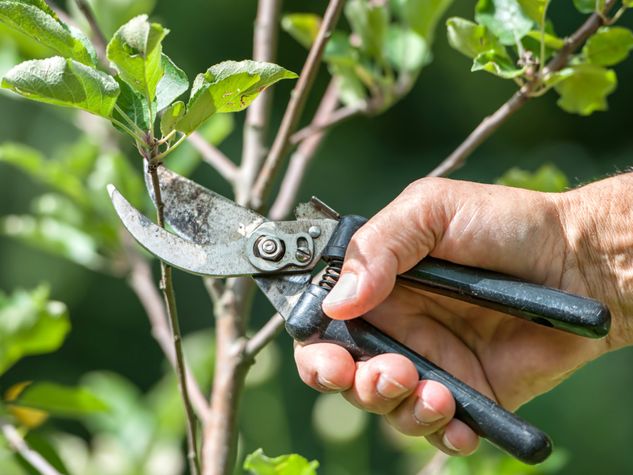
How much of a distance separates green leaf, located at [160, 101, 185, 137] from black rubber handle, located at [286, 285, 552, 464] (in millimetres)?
278

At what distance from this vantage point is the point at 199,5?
3.73m

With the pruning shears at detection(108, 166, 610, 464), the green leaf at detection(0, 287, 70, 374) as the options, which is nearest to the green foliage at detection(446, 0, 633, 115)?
the pruning shears at detection(108, 166, 610, 464)

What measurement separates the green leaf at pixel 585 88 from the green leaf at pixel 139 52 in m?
0.61

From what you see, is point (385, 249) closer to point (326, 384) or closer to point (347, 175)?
point (326, 384)

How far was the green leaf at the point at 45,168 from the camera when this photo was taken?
1439mm

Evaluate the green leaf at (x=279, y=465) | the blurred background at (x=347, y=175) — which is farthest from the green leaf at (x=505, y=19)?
the blurred background at (x=347, y=175)

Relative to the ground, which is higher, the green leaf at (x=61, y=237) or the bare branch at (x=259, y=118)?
the bare branch at (x=259, y=118)

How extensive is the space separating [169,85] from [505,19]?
48 cm

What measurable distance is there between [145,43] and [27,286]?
2.78 metres

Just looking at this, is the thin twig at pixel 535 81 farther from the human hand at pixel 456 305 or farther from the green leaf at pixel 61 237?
the green leaf at pixel 61 237

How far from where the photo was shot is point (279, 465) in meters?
1.00

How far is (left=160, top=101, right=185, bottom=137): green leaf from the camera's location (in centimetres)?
87

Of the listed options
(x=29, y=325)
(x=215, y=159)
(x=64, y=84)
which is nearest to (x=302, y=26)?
(x=215, y=159)

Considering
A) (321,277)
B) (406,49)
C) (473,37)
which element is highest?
(473,37)
